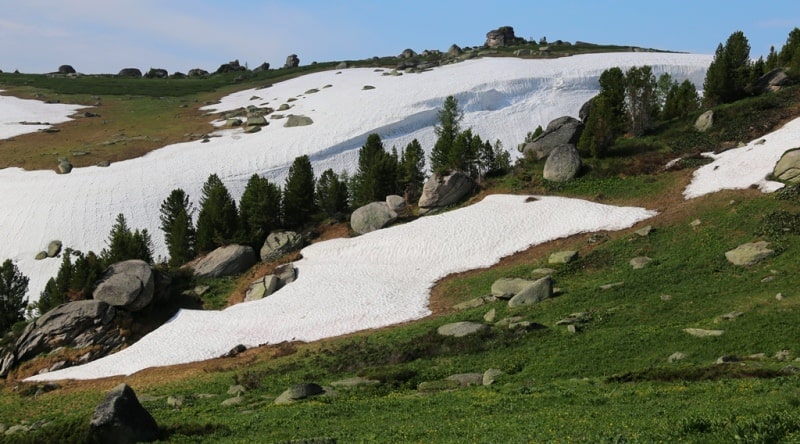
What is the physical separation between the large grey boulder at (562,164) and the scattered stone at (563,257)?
16.8m

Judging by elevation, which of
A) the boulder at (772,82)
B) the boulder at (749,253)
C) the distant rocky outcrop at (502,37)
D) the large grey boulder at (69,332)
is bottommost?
the large grey boulder at (69,332)

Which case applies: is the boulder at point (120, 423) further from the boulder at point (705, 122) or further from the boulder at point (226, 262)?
the boulder at point (705, 122)

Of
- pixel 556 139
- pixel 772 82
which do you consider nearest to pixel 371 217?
pixel 556 139

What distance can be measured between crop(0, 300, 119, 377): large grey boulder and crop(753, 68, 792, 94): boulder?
213 feet

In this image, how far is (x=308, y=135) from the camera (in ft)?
286

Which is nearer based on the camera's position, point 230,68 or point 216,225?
point 216,225

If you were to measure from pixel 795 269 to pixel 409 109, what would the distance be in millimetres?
70157

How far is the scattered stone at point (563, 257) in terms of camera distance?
131 ft

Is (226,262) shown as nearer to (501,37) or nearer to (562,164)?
(562,164)

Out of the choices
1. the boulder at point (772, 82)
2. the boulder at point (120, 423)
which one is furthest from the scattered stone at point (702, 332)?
the boulder at point (772, 82)

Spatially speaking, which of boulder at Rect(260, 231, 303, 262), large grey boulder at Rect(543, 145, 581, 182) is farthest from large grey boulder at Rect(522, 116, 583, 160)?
boulder at Rect(260, 231, 303, 262)

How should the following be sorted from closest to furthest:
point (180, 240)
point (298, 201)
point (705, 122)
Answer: point (180, 240)
point (705, 122)
point (298, 201)

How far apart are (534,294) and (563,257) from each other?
670 centimetres

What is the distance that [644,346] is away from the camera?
79.9 ft
